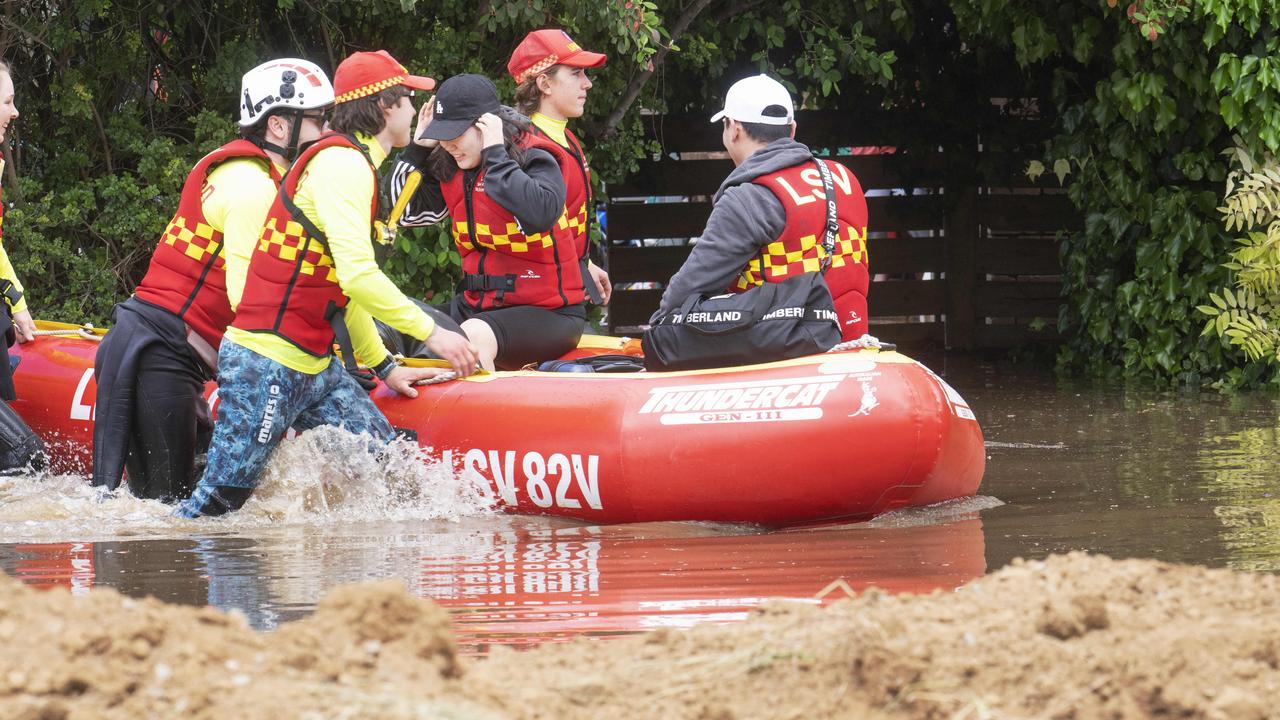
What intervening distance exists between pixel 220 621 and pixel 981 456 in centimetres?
309

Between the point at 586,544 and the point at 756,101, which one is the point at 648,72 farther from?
the point at 586,544

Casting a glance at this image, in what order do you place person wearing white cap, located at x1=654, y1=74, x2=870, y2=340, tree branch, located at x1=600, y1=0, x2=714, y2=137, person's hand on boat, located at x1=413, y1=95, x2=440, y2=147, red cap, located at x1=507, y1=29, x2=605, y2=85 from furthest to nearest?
1. tree branch, located at x1=600, y1=0, x2=714, y2=137
2. red cap, located at x1=507, y1=29, x2=605, y2=85
3. person's hand on boat, located at x1=413, y1=95, x2=440, y2=147
4. person wearing white cap, located at x1=654, y1=74, x2=870, y2=340

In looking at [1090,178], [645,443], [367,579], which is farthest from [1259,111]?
[367,579]

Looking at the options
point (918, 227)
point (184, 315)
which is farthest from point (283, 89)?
point (918, 227)

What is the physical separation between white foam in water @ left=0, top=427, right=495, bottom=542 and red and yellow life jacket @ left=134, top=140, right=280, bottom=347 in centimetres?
55

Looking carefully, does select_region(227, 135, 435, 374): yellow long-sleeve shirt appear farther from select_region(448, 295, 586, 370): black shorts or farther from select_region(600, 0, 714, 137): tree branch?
select_region(600, 0, 714, 137): tree branch

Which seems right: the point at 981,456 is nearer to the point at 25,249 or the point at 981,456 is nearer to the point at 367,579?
the point at 367,579

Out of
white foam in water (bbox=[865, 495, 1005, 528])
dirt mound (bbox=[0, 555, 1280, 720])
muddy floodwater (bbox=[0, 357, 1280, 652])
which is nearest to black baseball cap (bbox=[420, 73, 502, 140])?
muddy floodwater (bbox=[0, 357, 1280, 652])

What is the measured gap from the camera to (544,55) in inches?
229

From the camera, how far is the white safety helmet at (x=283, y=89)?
4.89 meters

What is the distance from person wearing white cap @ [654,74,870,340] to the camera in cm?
488

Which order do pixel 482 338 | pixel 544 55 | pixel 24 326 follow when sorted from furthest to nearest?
pixel 24 326 < pixel 544 55 < pixel 482 338

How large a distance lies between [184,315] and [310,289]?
2.12 ft

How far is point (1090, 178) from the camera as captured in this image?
31.9 feet
